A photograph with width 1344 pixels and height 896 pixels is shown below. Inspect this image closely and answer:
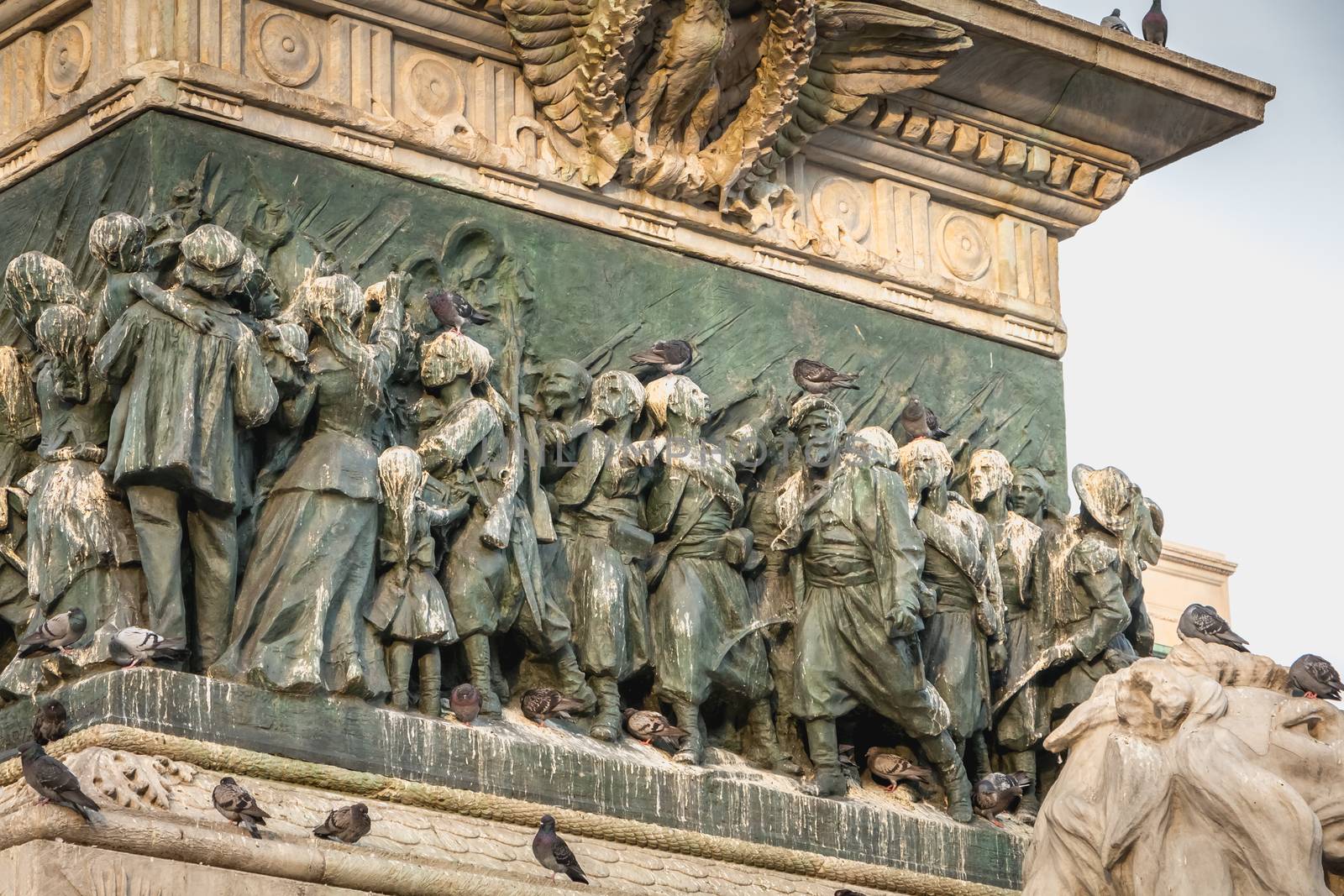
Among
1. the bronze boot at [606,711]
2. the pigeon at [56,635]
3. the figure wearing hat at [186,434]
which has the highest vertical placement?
the figure wearing hat at [186,434]

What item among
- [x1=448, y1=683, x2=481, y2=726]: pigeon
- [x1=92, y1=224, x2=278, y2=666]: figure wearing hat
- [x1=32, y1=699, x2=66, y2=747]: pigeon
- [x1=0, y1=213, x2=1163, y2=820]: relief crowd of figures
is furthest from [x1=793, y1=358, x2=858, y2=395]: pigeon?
[x1=32, y1=699, x2=66, y2=747]: pigeon

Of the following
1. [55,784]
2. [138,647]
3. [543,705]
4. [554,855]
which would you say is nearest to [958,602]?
[543,705]

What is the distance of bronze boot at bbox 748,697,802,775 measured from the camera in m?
19.9

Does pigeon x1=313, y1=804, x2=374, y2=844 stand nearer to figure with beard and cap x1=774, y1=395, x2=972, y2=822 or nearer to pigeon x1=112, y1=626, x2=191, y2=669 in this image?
pigeon x1=112, y1=626, x2=191, y2=669

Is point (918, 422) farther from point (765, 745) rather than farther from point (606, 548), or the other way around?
point (606, 548)

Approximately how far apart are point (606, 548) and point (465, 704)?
1468mm

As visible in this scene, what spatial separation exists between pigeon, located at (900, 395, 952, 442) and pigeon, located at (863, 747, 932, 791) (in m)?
1.87

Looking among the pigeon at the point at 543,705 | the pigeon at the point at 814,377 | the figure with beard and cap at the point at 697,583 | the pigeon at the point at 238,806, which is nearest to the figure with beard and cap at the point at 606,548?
the figure with beard and cap at the point at 697,583

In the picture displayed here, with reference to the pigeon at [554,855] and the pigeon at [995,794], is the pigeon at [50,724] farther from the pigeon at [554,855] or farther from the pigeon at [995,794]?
the pigeon at [995,794]

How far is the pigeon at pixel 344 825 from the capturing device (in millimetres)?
17078

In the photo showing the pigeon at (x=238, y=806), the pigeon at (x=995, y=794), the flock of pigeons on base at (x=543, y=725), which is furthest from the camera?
the pigeon at (x=995, y=794)

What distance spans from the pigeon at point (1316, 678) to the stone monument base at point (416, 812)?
2.28 m

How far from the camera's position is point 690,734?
63.8ft

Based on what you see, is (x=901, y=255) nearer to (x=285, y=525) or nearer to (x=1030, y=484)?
(x=1030, y=484)
